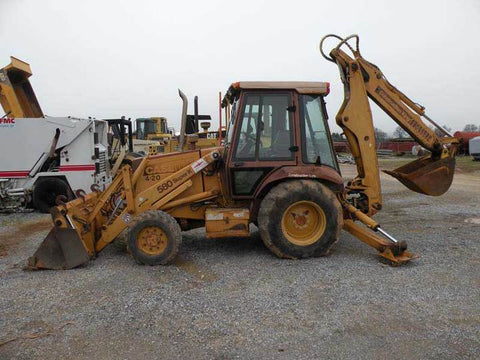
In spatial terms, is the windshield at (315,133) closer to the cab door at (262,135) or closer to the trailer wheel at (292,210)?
the cab door at (262,135)

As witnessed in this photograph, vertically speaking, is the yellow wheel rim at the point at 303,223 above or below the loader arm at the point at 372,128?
below

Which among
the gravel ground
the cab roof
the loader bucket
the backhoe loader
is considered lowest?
Result: the gravel ground

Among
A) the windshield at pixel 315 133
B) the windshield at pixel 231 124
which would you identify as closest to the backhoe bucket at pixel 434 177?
the windshield at pixel 315 133

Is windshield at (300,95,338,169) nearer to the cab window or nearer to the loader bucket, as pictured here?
the cab window

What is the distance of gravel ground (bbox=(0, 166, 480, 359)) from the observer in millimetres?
3738

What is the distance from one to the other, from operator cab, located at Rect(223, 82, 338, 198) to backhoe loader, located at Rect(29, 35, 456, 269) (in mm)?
14

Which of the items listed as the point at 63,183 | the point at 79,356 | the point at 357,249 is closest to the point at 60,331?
the point at 79,356

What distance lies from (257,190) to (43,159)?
688 centimetres

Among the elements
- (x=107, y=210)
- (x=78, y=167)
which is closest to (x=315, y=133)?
(x=107, y=210)

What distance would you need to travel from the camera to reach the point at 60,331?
4074mm

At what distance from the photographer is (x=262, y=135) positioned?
20.2 feet

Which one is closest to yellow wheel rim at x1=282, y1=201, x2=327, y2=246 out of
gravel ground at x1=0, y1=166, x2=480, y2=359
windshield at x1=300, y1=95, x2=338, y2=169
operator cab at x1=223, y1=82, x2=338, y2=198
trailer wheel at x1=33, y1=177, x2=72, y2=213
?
gravel ground at x1=0, y1=166, x2=480, y2=359

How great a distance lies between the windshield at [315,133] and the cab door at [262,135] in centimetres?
17

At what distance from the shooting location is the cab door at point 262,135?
6.14 meters
